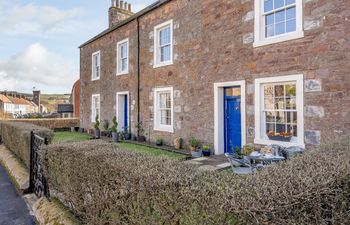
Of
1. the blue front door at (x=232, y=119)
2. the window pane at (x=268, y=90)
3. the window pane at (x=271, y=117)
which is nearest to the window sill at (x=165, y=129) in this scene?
the blue front door at (x=232, y=119)

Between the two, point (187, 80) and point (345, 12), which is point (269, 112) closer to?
point (345, 12)

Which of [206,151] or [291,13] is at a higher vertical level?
[291,13]

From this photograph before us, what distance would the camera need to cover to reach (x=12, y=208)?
17.3 feet

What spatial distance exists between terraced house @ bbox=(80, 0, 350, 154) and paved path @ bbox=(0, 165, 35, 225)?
6.32 meters

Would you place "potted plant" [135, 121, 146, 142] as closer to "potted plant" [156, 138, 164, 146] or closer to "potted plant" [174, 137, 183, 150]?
"potted plant" [156, 138, 164, 146]


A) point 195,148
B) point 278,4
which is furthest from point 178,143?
point 278,4

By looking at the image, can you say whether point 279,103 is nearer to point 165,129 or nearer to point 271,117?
point 271,117

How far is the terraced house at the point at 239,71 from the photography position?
6.52m

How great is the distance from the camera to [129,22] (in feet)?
47.8

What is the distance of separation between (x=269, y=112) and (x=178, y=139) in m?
4.28

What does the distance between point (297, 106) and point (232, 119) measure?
99.7 inches

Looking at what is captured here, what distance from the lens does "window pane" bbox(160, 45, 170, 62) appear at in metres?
12.0

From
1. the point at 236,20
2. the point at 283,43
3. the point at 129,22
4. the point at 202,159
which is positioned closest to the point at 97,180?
the point at 202,159

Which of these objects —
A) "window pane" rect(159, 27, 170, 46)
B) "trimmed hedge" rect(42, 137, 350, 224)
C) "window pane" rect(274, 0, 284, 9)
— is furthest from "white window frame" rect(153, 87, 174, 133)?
"trimmed hedge" rect(42, 137, 350, 224)
